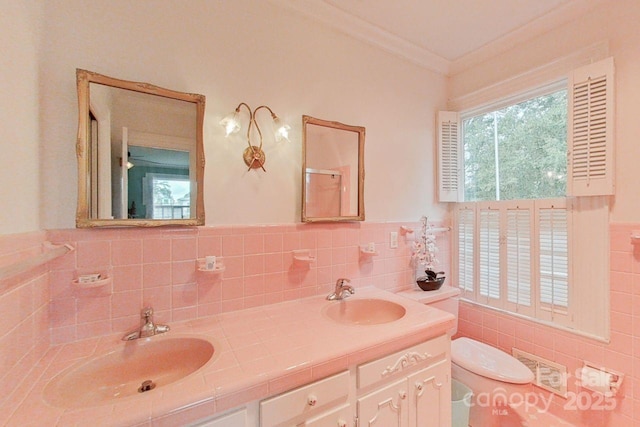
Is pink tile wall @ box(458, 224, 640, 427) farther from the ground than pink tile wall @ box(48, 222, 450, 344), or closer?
closer

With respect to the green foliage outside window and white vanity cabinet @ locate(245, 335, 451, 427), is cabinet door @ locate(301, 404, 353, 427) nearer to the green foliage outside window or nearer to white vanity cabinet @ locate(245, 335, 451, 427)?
white vanity cabinet @ locate(245, 335, 451, 427)

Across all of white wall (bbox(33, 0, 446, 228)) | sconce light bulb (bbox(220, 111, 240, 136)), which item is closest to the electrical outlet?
white wall (bbox(33, 0, 446, 228))

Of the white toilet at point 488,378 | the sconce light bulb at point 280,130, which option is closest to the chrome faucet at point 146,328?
the sconce light bulb at point 280,130

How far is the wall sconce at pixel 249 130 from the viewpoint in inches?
52.3

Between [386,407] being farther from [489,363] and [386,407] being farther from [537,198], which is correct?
[537,198]

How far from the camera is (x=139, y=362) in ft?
3.38

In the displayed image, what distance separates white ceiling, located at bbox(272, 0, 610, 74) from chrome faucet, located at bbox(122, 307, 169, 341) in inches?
67.4

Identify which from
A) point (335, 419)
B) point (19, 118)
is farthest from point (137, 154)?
point (335, 419)

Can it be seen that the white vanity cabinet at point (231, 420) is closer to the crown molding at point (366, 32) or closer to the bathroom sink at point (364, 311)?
the bathroom sink at point (364, 311)

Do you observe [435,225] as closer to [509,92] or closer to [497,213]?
[497,213]

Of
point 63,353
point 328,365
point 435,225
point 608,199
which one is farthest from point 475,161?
point 63,353

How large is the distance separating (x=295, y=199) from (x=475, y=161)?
1.61 m

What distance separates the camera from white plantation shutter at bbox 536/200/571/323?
165cm

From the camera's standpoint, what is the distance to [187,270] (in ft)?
4.10
